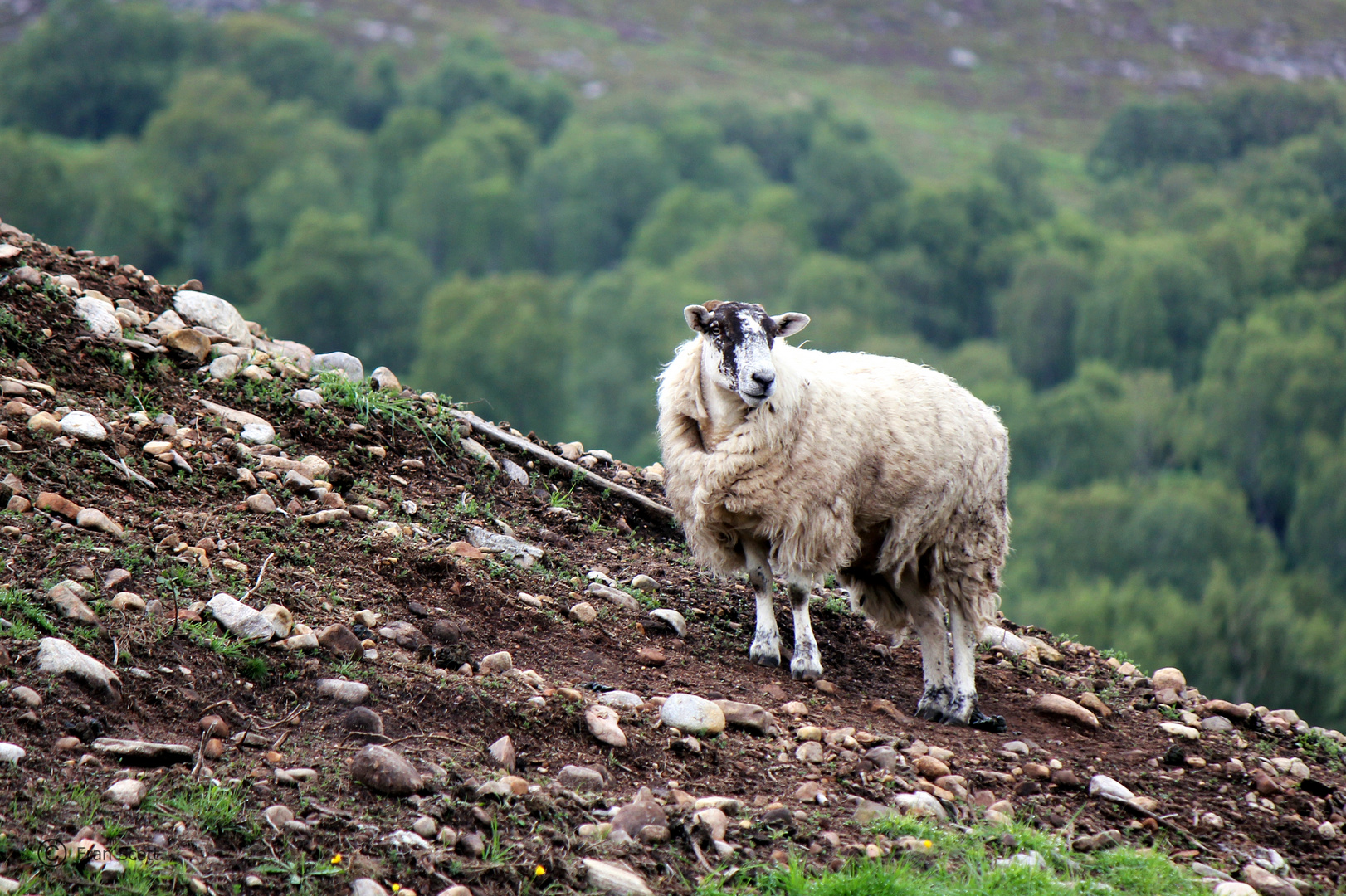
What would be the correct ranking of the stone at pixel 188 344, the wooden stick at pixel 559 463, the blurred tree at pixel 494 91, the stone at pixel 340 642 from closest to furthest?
the stone at pixel 340 642 → the stone at pixel 188 344 → the wooden stick at pixel 559 463 → the blurred tree at pixel 494 91

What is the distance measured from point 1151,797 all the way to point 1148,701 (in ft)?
5.81

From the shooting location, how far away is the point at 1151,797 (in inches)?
245

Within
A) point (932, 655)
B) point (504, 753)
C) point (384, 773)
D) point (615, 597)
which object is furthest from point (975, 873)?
point (615, 597)

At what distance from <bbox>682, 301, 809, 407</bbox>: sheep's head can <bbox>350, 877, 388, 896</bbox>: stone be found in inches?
144

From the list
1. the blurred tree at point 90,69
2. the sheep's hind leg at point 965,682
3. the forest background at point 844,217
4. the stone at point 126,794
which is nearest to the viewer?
the stone at point 126,794

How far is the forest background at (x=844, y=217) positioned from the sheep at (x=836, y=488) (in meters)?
25.5

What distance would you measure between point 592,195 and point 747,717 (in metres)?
88.6

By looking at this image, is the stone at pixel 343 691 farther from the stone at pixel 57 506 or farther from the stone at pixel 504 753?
the stone at pixel 57 506

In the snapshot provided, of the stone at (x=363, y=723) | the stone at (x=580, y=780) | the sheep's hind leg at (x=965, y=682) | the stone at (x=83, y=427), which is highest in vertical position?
the stone at (x=83, y=427)

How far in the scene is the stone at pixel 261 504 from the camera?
6574 mm

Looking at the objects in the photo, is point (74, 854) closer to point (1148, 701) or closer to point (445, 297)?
point (1148, 701)

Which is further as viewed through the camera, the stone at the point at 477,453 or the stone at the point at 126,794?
the stone at the point at 477,453

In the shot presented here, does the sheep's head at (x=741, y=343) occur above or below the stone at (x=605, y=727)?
above

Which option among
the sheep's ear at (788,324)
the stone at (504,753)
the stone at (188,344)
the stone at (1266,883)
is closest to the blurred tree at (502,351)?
the stone at (188,344)
